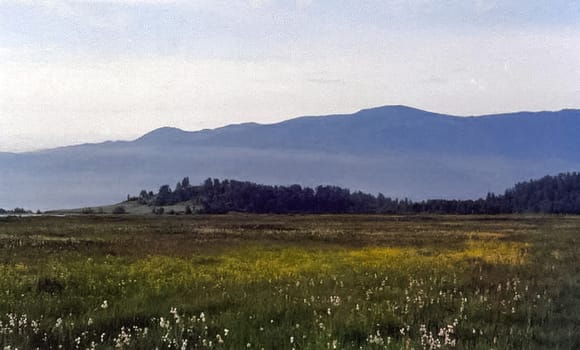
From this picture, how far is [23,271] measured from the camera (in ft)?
68.2

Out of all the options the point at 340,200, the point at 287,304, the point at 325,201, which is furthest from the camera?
the point at 340,200

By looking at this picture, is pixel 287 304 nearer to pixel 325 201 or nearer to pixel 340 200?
pixel 325 201

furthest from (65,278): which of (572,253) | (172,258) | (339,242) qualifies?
(339,242)

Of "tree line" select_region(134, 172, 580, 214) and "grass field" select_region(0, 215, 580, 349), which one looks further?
"tree line" select_region(134, 172, 580, 214)

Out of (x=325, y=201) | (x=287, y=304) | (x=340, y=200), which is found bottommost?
(x=287, y=304)

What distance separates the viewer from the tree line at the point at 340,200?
13571 centimetres

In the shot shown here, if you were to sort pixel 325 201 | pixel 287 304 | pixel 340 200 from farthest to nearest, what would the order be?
1. pixel 340 200
2. pixel 325 201
3. pixel 287 304

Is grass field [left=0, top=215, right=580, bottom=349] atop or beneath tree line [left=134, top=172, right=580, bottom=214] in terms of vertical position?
beneath

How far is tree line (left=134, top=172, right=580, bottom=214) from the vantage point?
13571 centimetres

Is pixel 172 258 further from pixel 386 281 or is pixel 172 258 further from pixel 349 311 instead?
pixel 349 311

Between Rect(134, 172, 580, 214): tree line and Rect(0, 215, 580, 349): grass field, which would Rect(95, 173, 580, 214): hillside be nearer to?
Rect(134, 172, 580, 214): tree line

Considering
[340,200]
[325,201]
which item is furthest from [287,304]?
[340,200]

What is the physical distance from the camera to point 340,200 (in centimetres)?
16812

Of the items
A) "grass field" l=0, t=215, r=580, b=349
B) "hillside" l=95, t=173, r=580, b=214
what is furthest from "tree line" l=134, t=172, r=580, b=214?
"grass field" l=0, t=215, r=580, b=349
